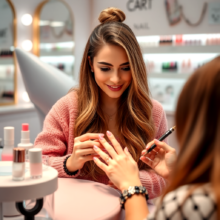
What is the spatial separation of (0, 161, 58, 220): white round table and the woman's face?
1.85 ft

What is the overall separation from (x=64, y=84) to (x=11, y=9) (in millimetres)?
1653

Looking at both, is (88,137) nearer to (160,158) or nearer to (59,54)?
(160,158)

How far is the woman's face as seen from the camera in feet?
3.94

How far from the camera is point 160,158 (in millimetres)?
1074

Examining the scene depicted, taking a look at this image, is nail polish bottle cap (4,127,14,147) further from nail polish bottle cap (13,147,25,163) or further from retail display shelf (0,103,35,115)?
retail display shelf (0,103,35,115)

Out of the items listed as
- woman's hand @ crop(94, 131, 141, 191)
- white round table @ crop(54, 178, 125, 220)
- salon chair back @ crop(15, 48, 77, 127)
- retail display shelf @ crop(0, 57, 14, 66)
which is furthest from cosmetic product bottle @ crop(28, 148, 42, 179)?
retail display shelf @ crop(0, 57, 14, 66)

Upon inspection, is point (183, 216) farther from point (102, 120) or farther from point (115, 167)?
point (102, 120)

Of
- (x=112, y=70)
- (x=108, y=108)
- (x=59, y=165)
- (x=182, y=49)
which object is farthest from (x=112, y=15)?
(x=182, y=49)

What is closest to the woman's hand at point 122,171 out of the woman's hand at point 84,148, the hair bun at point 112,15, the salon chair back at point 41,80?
the woman's hand at point 84,148

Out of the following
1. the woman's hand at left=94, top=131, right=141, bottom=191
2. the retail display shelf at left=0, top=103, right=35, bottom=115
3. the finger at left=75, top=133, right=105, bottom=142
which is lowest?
the retail display shelf at left=0, top=103, right=35, bottom=115

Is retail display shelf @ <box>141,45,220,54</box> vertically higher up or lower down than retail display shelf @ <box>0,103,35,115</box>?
higher up

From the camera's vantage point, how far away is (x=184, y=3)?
3527 millimetres

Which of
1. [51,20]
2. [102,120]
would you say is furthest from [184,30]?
[102,120]

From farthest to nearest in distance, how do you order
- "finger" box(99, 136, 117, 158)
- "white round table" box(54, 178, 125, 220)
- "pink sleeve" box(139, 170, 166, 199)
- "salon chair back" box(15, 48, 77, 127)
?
"salon chair back" box(15, 48, 77, 127) < "pink sleeve" box(139, 170, 166, 199) < "finger" box(99, 136, 117, 158) < "white round table" box(54, 178, 125, 220)
